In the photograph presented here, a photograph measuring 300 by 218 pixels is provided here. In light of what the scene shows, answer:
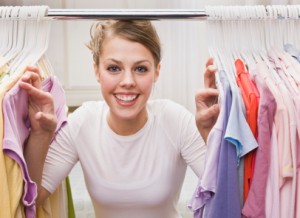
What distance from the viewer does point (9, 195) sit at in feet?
2.46

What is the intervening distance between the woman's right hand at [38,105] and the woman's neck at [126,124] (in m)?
0.25

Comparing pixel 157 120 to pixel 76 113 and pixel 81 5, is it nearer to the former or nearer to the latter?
pixel 76 113

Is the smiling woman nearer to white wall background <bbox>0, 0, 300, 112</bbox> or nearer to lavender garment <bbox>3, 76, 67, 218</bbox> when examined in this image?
lavender garment <bbox>3, 76, 67, 218</bbox>

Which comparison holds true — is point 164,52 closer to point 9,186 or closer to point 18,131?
point 18,131

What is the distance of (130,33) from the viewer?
1.03m

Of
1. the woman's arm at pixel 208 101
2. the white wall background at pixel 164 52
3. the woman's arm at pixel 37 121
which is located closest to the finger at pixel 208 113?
the woman's arm at pixel 208 101

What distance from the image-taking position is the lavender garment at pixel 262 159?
0.78 meters

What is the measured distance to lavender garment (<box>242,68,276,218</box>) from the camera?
779 millimetres

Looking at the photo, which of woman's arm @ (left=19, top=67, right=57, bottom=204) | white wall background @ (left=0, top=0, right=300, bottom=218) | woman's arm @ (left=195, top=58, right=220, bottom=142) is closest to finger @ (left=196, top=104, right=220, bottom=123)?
woman's arm @ (left=195, top=58, right=220, bottom=142)

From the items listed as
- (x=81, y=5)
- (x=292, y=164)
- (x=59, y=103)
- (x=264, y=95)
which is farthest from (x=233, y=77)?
(x=81, y=5)

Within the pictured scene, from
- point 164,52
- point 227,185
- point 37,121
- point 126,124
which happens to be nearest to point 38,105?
point 37,121

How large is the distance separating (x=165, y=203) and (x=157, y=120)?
0.23 meters

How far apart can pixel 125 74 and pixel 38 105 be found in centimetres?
22

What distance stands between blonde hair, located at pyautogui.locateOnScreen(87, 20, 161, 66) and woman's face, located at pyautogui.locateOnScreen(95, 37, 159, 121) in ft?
0.05
